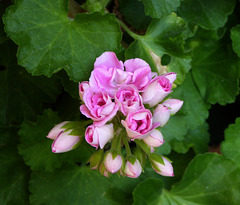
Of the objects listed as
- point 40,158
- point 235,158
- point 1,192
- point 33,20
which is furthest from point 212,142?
point 33,20

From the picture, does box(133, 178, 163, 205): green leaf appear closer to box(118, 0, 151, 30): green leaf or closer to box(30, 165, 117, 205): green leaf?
box(30, 165, 117, 205): green leaf

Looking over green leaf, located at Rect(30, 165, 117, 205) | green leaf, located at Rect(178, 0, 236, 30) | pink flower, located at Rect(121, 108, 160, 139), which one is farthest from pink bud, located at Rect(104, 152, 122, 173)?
green leaf, located at Rect(178, 0, 236, 30)

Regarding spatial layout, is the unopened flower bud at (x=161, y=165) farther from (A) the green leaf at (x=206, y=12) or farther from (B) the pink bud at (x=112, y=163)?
(A) the green leaf at (x=206, y=12)

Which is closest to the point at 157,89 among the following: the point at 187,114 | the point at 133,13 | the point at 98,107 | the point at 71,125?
the point at 98,107

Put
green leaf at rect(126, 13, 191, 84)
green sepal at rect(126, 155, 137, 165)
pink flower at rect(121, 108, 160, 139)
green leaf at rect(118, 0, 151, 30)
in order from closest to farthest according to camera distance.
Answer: pink flower at rect(121, 108, 160, 139), green sepal at rect(126, 155, 137, 165), green leaf at rect(126, 13, 191, 84), green leaf at rect(118, 0, 151, 30)

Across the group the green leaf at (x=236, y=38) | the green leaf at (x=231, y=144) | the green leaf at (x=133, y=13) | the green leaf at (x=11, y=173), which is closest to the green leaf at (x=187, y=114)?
the green leaf at (x=231, y=144)
